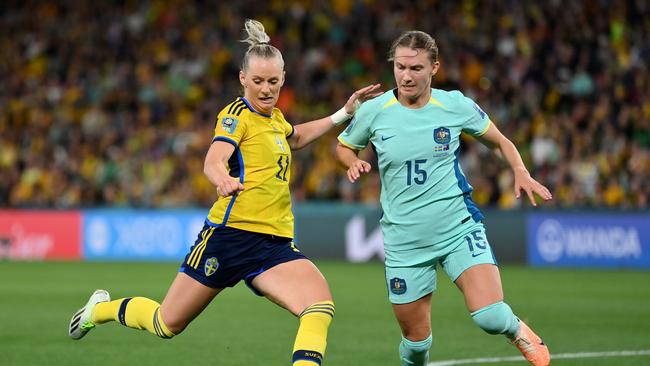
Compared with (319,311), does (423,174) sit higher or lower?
higher

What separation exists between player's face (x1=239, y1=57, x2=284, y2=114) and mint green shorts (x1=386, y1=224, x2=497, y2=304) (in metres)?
1.25

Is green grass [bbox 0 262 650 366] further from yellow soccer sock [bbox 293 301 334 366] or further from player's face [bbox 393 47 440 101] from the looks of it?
player's face [bbox 393 47 440 101]

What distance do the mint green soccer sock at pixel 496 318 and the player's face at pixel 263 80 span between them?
5.66ft

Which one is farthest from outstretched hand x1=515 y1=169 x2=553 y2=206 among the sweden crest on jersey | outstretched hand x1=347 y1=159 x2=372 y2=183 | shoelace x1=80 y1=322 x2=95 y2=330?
shoelace x1=80 y1=322 x2=95 y2=330

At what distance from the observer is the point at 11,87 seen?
26125mm

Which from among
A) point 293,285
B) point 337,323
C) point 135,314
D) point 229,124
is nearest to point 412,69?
point 229,124

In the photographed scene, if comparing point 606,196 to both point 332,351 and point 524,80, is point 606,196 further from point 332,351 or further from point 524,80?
point 332,351

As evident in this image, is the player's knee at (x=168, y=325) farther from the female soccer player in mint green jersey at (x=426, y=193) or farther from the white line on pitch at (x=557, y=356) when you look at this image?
the white line on pitch at (x=557, y=356)

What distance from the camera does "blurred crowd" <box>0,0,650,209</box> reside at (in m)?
19.5

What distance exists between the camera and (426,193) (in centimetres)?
644

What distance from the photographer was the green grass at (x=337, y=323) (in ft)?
28.9

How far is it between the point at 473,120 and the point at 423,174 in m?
0.45

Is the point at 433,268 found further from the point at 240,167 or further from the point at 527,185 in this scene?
the point at 240,167

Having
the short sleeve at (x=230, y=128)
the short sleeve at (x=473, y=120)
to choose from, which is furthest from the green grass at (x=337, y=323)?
the short sleeve at (x=230, y=128)
